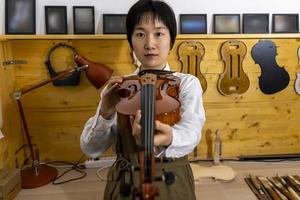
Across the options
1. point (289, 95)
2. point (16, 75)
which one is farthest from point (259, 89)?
point (16, 75)

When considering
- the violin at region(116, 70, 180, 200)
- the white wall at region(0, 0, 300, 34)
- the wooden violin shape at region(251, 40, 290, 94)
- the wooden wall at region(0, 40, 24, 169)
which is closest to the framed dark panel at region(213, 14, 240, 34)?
the white wall at region(0, 0, 300, 34)

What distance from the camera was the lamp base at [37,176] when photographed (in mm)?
1337

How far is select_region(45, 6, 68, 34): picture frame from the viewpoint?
1450 millimetres

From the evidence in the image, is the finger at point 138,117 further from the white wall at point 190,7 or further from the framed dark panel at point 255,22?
the framed dark panel at point 255,22

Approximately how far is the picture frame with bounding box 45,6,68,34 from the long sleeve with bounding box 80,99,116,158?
2.48ft

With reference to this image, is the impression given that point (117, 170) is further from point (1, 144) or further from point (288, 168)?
point (288, 168)

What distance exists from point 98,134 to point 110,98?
12 cm

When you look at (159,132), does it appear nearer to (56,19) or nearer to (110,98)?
(110,98)

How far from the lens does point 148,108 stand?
61cm

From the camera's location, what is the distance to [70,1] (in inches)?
57.7

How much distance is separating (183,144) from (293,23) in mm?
1189

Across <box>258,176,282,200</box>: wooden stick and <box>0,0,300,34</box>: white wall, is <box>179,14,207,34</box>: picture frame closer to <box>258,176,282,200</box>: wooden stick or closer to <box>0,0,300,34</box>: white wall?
<box>0,0,300,34</box>: white wall

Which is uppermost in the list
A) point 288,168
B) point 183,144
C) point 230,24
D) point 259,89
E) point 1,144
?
point 230,24

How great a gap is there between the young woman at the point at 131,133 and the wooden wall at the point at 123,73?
23.6 inches
